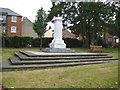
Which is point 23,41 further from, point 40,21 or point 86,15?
point 86,15

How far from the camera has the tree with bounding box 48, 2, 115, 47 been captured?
39469mm

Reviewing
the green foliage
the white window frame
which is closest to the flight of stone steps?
the green foliage

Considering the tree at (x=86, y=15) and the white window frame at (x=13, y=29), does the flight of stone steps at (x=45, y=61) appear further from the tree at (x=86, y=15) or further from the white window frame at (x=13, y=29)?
the white window frame at (x=13, y=29)

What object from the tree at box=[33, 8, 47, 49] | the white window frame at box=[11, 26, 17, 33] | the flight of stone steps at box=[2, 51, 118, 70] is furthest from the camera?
the white window frame at box=[11, 26, 17, 33]

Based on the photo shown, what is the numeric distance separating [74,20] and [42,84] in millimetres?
34691

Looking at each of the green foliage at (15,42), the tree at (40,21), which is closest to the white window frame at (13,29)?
the green foliage at (15,42)

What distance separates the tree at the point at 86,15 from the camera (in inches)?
1554

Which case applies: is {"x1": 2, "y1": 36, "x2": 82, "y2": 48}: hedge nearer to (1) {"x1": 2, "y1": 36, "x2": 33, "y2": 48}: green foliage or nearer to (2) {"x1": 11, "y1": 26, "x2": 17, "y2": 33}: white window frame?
(1) {"x1": 2, "y1": 36, "x2": 33, "y2": 48}: green foliage

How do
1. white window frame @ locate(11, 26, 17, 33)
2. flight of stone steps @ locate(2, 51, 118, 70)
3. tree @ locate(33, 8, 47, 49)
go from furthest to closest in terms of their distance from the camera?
white window frame @ locate(11, 26, 17, 33) < tree @ locate(33, 8, 47, 49) < flight of stone steps @ locate(2, 51, 118, 70)

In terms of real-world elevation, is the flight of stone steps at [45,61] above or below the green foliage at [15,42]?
below

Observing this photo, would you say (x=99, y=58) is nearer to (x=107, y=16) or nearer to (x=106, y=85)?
(x=106, y=85)

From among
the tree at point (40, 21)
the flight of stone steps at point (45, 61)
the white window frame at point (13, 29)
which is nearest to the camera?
the flight of stone steps at point (45, 61)

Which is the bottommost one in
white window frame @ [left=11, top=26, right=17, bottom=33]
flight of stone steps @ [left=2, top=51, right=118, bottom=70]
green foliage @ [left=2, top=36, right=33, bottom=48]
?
flight of stone steps @ [left=2, top=51, right=118, bottom=70]

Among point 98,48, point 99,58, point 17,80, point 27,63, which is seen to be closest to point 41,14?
point 98,48
